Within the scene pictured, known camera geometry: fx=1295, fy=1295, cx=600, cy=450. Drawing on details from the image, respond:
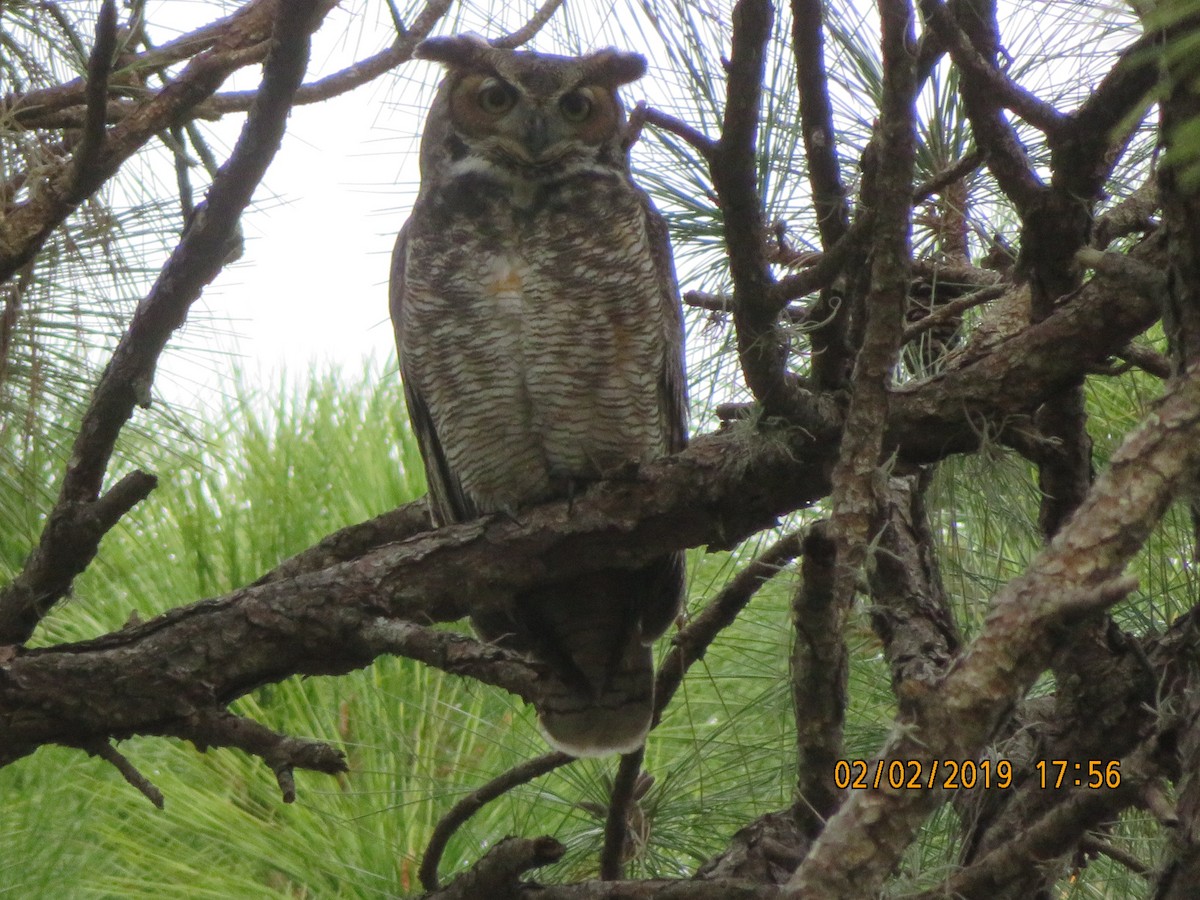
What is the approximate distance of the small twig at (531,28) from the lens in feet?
8.03

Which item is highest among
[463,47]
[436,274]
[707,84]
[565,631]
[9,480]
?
[463,47]

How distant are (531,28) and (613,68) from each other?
0.19m

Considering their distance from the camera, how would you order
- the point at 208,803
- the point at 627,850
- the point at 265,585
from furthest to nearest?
the point at 208,803
the point at 627,850
the point at 265,585

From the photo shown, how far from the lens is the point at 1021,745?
1903 millimetres

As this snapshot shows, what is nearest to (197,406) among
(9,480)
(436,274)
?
(9,480)

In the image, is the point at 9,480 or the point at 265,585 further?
the point at 9,480

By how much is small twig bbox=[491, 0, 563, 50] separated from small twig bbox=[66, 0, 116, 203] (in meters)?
0.89

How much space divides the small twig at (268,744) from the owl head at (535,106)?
1.25 metres

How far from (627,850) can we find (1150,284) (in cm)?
146

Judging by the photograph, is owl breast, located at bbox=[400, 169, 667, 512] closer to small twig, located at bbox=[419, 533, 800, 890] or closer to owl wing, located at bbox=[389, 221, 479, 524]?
owl wing, located at bbox=[389, 221, 479, 524]

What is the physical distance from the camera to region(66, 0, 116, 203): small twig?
5.71 feet

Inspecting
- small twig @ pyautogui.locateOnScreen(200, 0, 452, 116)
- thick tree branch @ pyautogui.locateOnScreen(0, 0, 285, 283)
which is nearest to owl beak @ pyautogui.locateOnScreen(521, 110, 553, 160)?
small twig @ pyautogui.locateOnScreen(200, 0, 452, 116)

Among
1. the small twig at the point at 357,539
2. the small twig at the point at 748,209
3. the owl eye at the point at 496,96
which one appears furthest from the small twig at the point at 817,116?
the small twig at the point at 357,539

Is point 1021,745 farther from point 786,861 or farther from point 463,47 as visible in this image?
point 463,47
